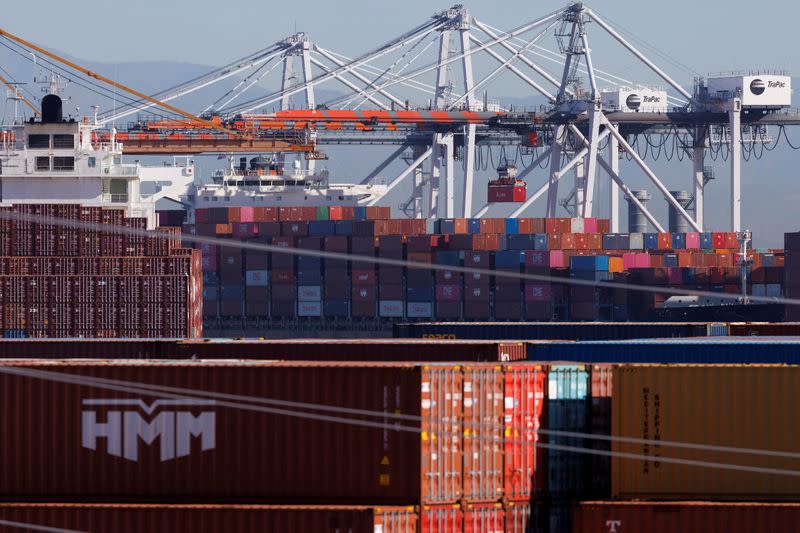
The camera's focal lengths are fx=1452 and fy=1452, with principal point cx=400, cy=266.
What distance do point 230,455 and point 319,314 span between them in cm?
7245

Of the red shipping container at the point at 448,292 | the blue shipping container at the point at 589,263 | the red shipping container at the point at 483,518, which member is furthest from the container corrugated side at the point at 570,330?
the red shipping container at the point at 448,292

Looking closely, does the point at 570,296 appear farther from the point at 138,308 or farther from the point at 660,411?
the point at 660,411

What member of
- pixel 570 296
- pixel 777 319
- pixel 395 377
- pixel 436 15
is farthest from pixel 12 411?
pixel 436 15

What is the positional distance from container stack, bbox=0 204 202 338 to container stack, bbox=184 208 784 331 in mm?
37289

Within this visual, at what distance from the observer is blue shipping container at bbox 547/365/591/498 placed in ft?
76.2

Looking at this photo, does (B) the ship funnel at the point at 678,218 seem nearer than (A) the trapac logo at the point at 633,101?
No

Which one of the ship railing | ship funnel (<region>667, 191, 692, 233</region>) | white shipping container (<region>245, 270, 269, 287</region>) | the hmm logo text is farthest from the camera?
ship funnel (<region>667, 191, 692, 233</region>)

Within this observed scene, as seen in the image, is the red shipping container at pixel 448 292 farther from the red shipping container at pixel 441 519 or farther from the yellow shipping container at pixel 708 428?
the red shipping container at pixel 441 519

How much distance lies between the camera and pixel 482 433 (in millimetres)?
22734

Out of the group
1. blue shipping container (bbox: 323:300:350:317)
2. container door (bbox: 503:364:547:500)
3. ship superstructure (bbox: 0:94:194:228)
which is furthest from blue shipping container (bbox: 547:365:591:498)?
blue shipping container (bbox: 323:300:350:317)

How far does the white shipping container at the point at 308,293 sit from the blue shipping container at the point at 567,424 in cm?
7232

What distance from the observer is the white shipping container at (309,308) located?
3745 inches

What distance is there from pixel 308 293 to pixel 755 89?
34.8 m

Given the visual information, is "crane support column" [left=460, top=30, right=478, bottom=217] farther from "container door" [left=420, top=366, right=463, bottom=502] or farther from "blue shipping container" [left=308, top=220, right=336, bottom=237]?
"container door" [left=420, top=366, right=463, bottom=502]
